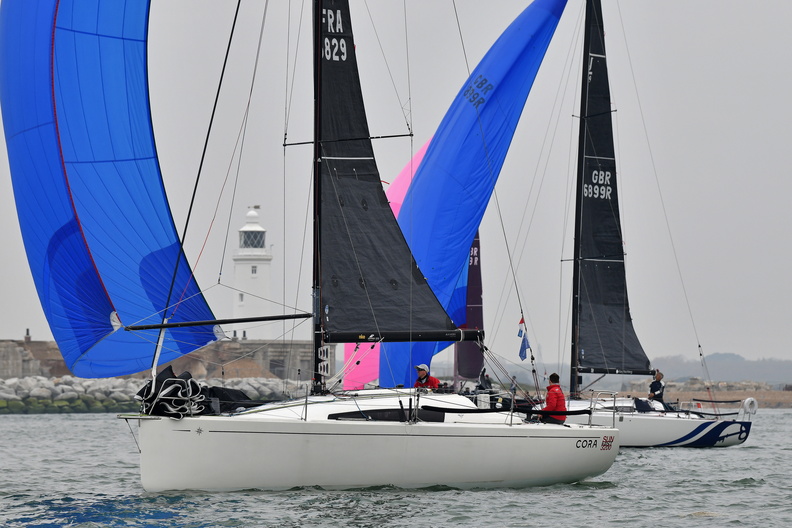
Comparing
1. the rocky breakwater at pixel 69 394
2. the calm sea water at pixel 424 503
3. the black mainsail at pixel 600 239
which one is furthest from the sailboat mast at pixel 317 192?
the rocky breakwater at pixel 69 394

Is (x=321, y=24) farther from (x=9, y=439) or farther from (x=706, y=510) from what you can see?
(x=9, y=439)

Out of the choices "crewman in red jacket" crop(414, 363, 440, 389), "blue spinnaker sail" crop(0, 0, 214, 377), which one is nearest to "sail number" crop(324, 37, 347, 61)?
"blue spinnaker sail" crop(0, 0, 214, 377)

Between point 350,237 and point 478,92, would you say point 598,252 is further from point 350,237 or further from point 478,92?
point 350,237

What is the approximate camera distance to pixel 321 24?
49.9 ft

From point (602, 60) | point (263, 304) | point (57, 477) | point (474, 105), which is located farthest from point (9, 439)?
point (263, 304)

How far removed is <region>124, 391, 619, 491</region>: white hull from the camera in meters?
13.0

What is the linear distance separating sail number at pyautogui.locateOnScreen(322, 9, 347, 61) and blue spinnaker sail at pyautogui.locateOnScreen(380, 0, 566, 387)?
7262mm

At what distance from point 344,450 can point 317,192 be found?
345 centimetres

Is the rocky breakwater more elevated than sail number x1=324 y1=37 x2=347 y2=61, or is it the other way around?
sail number x1=324 y1=37 x2=347 y2=61

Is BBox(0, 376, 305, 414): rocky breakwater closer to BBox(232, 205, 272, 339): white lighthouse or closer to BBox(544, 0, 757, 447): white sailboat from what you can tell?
BBox(232, 205, 272, 339): white lighthouse

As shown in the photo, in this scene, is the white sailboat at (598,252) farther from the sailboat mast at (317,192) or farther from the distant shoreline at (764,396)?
the distant shoreline at (764,396)

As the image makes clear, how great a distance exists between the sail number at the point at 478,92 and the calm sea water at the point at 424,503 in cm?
813

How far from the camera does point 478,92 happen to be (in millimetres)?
23547

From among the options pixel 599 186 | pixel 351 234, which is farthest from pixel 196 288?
pixel 599 186
